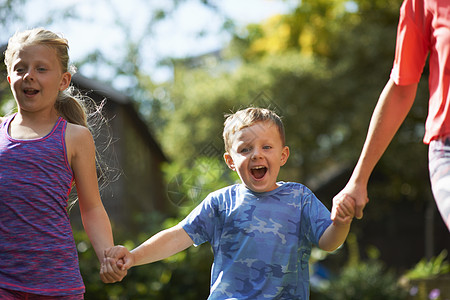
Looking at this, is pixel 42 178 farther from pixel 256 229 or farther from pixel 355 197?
pixel 355 197

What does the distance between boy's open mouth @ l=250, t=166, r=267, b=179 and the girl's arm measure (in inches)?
25.8

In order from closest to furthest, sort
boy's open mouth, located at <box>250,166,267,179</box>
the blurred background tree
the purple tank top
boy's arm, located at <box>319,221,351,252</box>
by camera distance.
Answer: the purple tank top
boy's arm, located at <box>319,221,351,252</box>
boy's open mouth, located at <box>250,166,267,179</box>
the blurred background tree

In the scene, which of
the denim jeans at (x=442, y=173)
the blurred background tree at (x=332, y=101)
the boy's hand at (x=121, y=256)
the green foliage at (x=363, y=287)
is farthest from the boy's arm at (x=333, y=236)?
the blurred background tree at (x=332, y=101)

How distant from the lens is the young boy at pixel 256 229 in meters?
2.61

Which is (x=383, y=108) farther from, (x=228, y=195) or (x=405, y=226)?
(x=405, y=226)

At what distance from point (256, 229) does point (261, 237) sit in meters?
0.04

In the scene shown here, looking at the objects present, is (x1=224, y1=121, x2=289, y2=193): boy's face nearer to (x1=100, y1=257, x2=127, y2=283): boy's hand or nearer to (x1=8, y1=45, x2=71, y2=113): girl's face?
(x1=100, y1=257, x2=127, y2=283): boy's hand

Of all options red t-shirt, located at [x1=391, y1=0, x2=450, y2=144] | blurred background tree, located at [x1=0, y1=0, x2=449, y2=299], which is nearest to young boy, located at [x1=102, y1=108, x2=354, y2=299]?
red t-shirt, located at [x1=391, y1=0, x2=450, y2=144]

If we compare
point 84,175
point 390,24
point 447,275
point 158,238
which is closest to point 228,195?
point 158,238

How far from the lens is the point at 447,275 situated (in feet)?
26.5

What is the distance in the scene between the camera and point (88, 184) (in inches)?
104

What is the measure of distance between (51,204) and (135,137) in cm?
1607

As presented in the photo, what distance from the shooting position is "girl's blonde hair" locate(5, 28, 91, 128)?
8.67 feet

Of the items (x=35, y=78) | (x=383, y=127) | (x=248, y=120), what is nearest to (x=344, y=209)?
(x=383, y=127)
